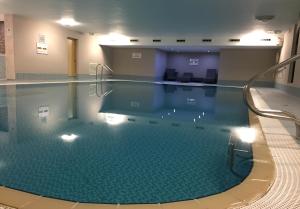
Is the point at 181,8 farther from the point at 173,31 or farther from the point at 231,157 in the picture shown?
the point at 231,157

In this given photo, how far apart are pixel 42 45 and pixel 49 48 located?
456 mm

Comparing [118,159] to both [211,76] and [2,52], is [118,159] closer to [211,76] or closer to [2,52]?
[2,52]

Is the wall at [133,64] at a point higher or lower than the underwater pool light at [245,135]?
higher

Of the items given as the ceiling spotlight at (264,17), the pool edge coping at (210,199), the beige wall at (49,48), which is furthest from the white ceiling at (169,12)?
the pool edge coping at (210,199)

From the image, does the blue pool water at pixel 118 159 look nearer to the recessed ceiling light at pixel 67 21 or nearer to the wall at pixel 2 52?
the wall at pixel 2 52

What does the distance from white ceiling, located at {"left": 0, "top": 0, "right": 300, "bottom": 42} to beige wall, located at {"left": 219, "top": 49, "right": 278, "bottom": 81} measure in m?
3.59

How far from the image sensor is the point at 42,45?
10.5 metres

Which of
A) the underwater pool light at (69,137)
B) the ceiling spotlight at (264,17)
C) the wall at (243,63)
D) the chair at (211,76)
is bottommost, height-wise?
the underwater pool light at (69,137)

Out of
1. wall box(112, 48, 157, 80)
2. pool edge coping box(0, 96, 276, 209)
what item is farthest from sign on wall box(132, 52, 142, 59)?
pool edge coping box(0, 96, 276, 209)

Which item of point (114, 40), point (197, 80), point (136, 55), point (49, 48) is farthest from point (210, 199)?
point (197, 80)

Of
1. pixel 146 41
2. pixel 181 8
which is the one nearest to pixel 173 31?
pixel 146 41

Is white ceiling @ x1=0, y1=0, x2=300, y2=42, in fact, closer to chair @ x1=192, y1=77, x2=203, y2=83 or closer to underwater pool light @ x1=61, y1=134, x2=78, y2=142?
underwater pool light @ x1=61, y1=134, x2=78, y2=142

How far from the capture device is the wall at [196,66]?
1703 centimetres

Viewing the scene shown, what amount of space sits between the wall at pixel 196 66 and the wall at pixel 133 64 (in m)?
2.84
